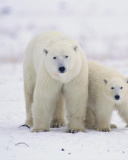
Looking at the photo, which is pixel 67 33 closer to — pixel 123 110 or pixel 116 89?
pixel 123 110

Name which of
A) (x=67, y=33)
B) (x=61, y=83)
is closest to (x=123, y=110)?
(x=61, y=83)

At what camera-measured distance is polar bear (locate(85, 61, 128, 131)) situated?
20.9ft

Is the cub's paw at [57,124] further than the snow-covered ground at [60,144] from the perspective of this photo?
Yes

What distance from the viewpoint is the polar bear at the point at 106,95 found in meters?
6.36

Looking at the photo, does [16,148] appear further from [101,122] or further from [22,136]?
[101,122]

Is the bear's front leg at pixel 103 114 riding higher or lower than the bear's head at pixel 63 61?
lower

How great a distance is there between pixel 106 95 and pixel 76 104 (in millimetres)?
506

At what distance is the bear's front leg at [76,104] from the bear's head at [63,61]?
0.66 feet

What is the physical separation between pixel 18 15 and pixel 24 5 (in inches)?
229

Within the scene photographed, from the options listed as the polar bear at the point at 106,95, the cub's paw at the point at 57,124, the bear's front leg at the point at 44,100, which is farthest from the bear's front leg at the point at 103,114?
the cub's paw at the point at 57,124

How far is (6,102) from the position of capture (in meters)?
9.60

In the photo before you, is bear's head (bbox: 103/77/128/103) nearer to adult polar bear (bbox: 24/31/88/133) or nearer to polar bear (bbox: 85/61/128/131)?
polar bear (bbox: 85/61/128/131)

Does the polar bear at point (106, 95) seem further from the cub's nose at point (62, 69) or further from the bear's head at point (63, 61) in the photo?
the cub's nose at point (62, 69)

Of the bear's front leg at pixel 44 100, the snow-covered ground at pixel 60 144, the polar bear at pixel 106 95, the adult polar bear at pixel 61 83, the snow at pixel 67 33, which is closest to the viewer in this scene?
the snow-covered ground at pixel 60 144
